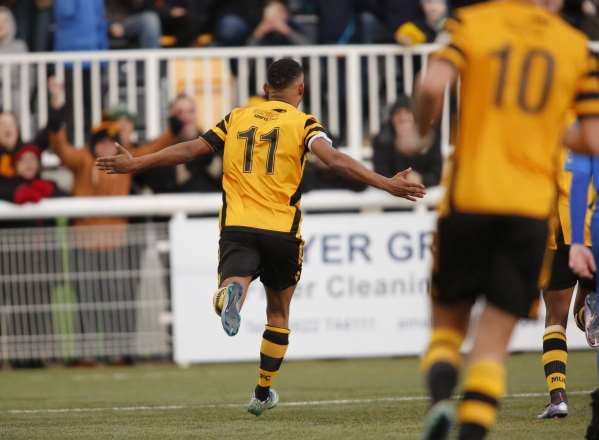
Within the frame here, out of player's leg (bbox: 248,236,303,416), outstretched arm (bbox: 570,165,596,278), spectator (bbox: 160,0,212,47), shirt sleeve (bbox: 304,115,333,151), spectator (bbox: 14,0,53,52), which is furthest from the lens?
spectator (bbox: 14,0,53,52)

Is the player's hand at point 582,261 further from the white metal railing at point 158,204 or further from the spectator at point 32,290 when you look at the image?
the spectator at point 32,290

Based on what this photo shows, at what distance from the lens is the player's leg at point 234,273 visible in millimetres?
8320

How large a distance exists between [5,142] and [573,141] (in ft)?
31.7

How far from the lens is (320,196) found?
14.7 metres

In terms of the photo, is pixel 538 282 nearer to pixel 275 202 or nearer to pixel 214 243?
pixel 275 202

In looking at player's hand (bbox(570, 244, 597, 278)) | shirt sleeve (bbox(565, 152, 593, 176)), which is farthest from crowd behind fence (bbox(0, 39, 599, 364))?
player's hand (bbox(570, 244, 597, 278))

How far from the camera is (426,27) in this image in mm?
15859

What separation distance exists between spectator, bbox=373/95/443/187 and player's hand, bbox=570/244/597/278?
7260 millimetres

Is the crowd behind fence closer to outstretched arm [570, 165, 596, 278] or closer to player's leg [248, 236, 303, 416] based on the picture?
player's leg [248, 236, 303, 416]

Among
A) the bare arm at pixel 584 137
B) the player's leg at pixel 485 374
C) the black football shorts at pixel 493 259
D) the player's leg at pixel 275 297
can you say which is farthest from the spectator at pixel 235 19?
the player's leg at pixel 485 374

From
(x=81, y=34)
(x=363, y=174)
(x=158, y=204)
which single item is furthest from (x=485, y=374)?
(x=81, y=34)

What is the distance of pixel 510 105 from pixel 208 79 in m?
10.4

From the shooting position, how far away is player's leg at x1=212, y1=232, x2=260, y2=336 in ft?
27.3

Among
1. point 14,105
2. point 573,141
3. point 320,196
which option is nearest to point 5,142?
point 14,105
